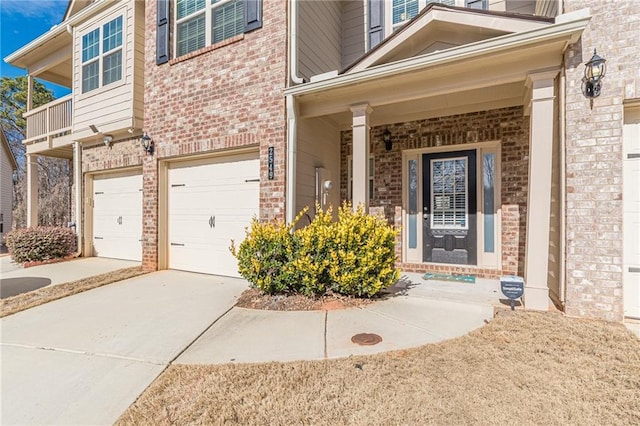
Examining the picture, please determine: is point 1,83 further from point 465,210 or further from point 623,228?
point 623,228

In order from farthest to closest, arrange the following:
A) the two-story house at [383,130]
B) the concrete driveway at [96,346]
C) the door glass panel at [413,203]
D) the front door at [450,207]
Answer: the door glass panel at [413,203], the front door at [450,207], the two-story house at [383,130], the concrete driveway at [96,346]

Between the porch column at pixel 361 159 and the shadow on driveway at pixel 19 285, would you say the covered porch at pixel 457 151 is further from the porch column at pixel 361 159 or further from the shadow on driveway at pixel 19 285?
the shadow on driveway at pixel 19 285

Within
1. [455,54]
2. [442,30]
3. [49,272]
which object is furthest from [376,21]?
[49,272]

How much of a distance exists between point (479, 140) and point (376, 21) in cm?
311

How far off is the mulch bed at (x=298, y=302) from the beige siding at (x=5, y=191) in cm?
1427

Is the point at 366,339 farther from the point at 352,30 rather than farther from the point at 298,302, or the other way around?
the point at 352,30

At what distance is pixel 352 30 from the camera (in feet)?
22.2

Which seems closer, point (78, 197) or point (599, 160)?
point (599, 160)

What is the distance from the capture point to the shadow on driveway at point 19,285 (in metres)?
5.04

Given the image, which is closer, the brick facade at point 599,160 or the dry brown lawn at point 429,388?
the dry brown lawn at point 429,388

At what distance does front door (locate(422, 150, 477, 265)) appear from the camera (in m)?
5.53

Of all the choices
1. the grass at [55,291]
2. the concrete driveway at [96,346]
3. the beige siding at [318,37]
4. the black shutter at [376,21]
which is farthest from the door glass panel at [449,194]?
the grass at [55,291]

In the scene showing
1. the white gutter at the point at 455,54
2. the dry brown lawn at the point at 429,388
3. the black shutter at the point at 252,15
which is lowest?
the dry brown lawn at the point at 429,388

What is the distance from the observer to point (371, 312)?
12.0 ft
